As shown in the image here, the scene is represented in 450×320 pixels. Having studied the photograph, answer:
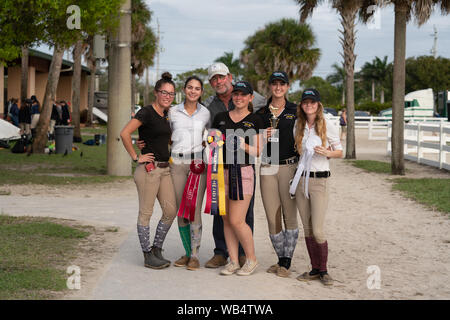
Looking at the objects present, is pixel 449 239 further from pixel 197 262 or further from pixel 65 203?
pixel 65 203

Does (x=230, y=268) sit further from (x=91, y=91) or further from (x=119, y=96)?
(x=91, y=91)

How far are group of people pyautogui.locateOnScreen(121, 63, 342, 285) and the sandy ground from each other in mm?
340

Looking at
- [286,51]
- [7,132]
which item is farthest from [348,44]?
[286,51]

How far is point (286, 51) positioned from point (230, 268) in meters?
46.8

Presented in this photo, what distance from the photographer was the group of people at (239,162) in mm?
6180

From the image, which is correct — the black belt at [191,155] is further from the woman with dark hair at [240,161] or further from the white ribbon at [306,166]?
the white ribbon at [306,166]

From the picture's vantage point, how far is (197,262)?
6672mm

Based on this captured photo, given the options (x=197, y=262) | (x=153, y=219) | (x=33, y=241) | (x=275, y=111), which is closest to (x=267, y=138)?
(x=275, y=111)

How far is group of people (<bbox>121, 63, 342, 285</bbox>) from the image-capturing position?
6.18m

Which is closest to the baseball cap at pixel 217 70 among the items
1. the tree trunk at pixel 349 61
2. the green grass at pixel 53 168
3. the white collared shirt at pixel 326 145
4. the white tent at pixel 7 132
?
the white collared shirt at pixel 326 145

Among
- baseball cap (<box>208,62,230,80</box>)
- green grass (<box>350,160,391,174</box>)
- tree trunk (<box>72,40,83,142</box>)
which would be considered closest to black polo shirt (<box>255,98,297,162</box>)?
baseball cap (<box>208,62,230,80</box>)

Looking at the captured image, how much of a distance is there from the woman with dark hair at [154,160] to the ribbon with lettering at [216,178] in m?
0.54

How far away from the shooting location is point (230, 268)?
6.46 m
